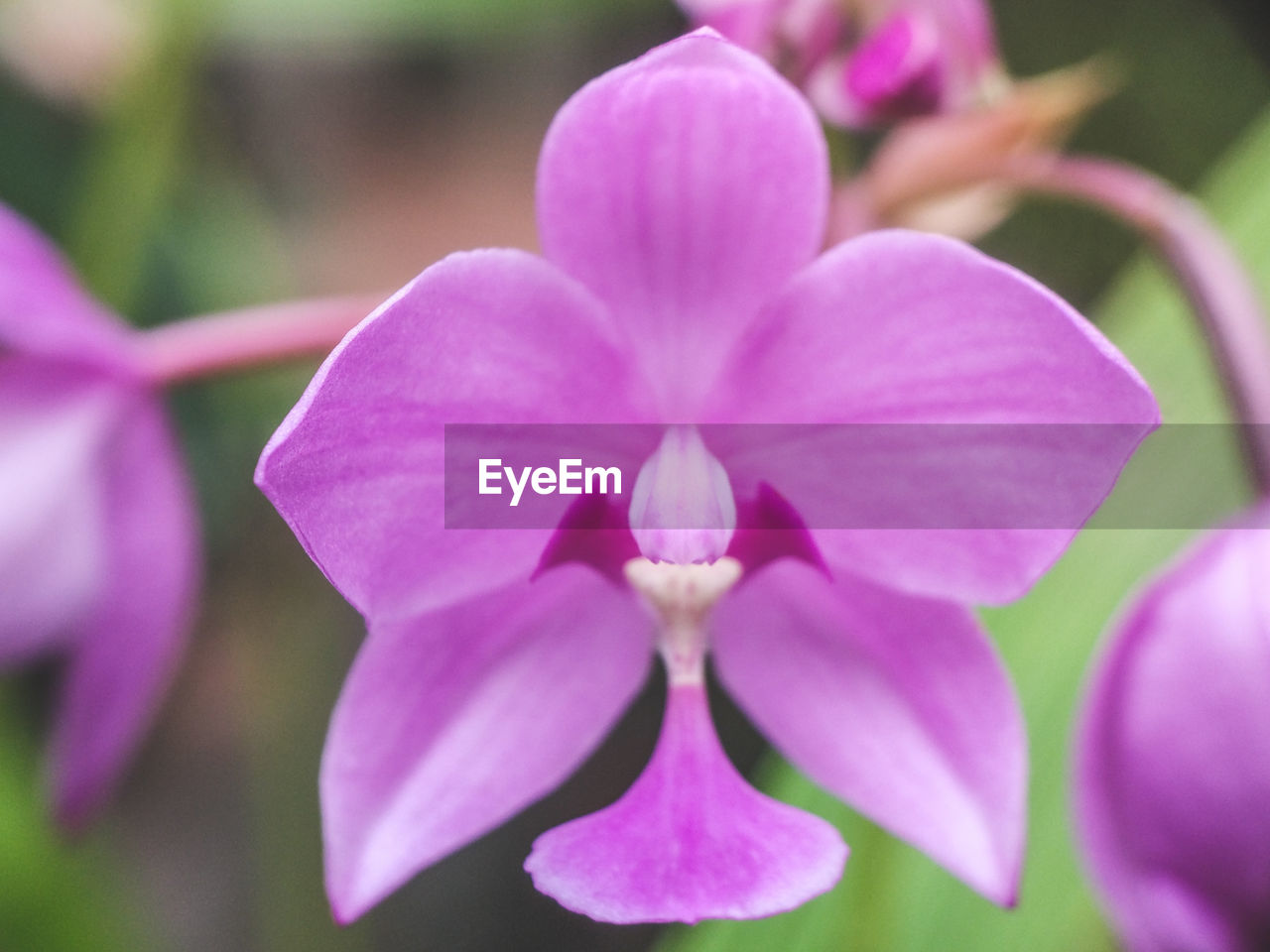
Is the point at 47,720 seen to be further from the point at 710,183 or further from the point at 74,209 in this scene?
the point at 710,183

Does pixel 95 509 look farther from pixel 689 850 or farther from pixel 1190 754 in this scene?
pixel 1190 754

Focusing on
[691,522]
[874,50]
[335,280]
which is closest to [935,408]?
[691,522]

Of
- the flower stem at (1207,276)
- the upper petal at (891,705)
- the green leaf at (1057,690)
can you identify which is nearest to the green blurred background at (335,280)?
the green leaf at (1057,690)

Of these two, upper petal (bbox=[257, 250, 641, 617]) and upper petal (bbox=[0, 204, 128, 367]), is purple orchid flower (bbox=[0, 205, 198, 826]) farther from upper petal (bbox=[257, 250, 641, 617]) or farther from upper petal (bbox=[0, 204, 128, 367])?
upper petal (bbox=[257, 250, 641, 617])

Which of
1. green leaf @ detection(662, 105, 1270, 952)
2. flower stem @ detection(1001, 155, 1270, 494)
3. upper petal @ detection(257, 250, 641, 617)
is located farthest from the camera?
green leaf @ detection(662, 105, 1270, 952)

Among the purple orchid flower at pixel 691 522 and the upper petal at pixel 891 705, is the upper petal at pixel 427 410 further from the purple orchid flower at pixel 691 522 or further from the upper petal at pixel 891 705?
the upper petal at pixel 891 705

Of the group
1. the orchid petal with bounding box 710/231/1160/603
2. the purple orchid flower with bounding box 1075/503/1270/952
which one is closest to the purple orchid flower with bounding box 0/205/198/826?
the orchid petal with bounding box 710/231/1160/603
